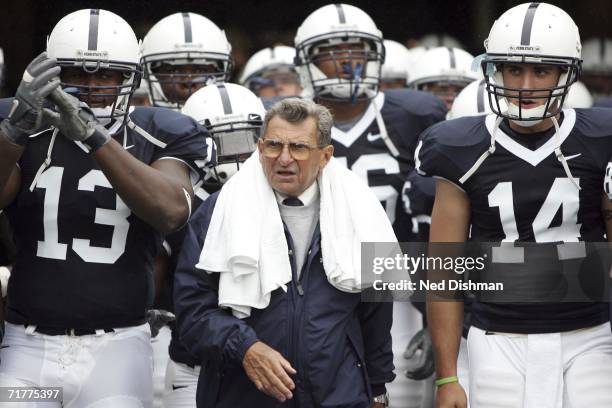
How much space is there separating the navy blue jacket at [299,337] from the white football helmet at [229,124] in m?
1.16

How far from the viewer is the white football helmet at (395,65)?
891 cm

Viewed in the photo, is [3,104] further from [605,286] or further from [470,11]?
[470,11]

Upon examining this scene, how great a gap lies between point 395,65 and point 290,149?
15.4ft

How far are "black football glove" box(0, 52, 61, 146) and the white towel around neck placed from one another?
0.65 m

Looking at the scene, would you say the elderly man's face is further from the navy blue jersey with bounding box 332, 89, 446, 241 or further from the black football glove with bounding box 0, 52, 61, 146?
the navy blue jersey with bounding box 332, 89, 446, 241

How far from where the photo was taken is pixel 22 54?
30.4 ft

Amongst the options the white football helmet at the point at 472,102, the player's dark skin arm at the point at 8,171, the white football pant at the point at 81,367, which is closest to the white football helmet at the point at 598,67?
the white football helmet at the point at 472,102

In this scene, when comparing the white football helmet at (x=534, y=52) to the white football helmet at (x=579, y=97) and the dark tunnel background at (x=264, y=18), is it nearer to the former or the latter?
the white football helmet at (x=579, y=97)

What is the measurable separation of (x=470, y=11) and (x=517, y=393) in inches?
249

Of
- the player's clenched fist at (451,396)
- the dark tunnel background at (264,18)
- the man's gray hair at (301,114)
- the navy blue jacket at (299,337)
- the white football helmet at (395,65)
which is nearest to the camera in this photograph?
the navy blue jacket at (299,337)

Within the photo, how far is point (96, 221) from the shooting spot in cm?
459

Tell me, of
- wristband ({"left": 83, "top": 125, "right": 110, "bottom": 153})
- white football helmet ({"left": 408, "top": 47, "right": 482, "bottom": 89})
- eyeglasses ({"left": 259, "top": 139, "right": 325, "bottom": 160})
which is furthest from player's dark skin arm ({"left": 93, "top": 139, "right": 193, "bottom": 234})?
white football helmet ({"left": 408, "top": 47, "right": 482, "bottom": 89})

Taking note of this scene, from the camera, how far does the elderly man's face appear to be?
4.36 meters

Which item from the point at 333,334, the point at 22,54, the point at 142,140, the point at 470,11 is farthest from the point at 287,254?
the point at 470,11
